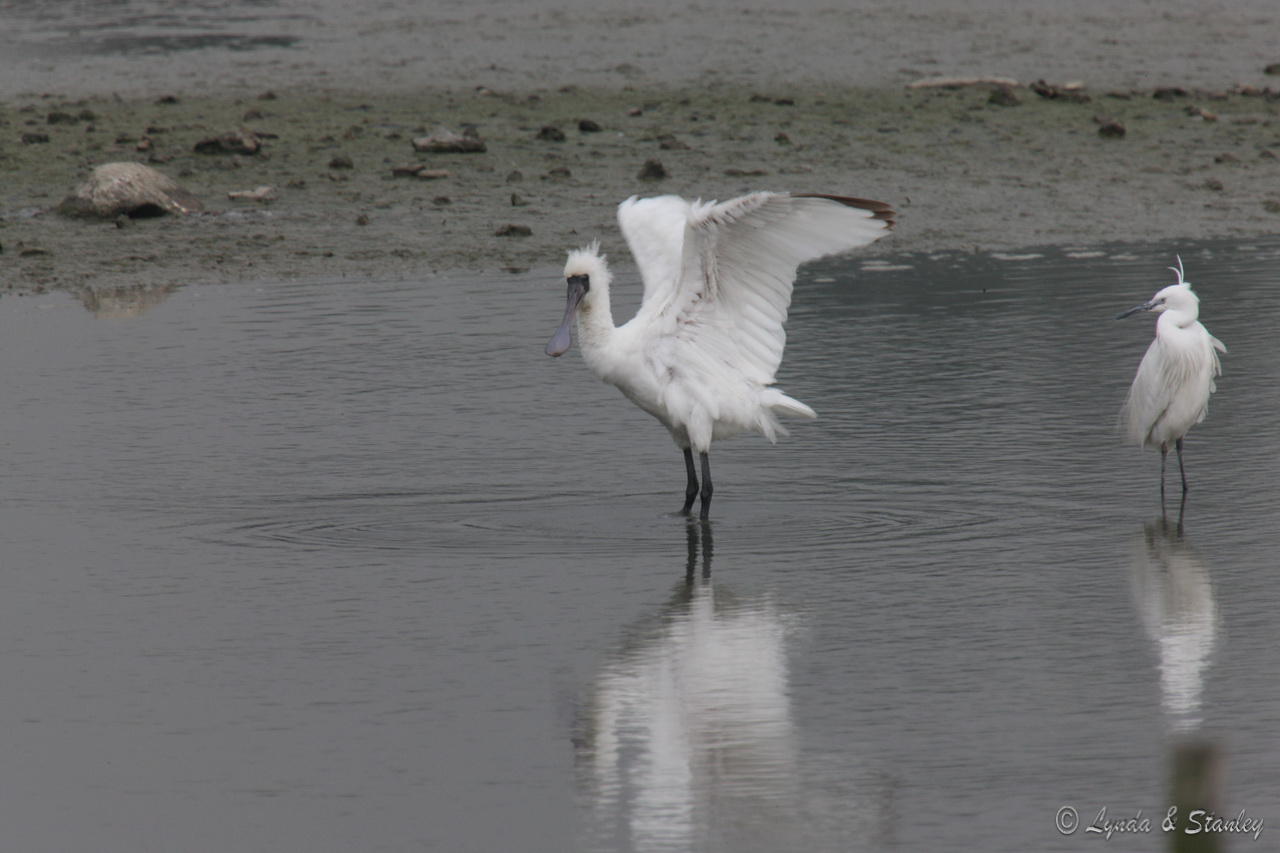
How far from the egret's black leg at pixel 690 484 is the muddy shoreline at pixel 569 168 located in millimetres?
5374

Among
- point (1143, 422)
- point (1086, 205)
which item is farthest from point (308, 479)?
point (1086, 205)

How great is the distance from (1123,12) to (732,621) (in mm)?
18231

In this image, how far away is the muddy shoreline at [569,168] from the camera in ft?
47.4

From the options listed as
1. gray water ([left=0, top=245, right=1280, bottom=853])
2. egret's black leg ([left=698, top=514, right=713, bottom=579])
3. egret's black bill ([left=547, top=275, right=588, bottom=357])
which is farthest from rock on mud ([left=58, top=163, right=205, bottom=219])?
egret's black leg ([left=698, top=514, right=713, bottom=579])

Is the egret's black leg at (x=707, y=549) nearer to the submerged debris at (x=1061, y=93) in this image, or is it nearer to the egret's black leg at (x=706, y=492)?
the egret's black leg at (x=706, y=492)

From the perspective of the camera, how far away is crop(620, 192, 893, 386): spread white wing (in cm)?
825

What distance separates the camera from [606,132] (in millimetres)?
17656

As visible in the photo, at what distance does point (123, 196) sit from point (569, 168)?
136 inches

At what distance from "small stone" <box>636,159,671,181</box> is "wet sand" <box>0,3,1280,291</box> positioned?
0.11 ft

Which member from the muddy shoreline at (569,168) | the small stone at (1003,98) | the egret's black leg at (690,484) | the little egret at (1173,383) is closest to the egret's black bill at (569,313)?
the egret's black leg at (690,484)

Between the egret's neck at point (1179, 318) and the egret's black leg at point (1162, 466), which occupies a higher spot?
the egret's neck at point (1179, 318)

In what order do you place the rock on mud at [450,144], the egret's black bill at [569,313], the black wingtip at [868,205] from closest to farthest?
1. the black wingtip at [868,205]
2. the egret's black bill at [569,313]
3. the rock on mud at [450,144]

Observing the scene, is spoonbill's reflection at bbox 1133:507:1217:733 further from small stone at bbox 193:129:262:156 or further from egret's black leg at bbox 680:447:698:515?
small stone at bbox 193:129:262:156

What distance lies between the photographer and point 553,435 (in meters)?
9.66
